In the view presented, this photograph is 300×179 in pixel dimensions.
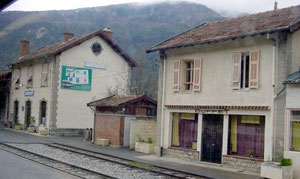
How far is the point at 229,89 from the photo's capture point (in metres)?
16.4

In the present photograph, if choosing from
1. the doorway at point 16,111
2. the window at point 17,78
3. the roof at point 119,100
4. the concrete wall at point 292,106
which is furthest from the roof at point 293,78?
the window at point 17,78

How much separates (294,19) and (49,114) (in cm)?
2078

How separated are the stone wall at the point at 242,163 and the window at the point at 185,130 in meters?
2.09

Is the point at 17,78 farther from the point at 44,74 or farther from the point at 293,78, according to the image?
the point at 293,78

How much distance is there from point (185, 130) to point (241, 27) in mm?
5460

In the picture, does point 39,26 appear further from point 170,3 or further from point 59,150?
point 170,3

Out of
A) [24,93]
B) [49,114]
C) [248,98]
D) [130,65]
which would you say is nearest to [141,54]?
[130,65]

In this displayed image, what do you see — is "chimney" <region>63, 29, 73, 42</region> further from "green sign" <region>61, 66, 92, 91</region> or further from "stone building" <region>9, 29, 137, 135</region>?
"green sign" <region>61, 66, 92, 91</region>

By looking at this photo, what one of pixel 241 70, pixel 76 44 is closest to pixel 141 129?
pixel 241 70

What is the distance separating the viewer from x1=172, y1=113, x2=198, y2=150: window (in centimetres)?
1816

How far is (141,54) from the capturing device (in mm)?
47875

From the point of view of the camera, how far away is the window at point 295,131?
13.7m

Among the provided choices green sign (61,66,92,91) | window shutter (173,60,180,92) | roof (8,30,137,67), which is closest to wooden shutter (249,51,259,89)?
window shutter (173,60,180,92)

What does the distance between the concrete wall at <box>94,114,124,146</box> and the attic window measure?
27.4 feet
